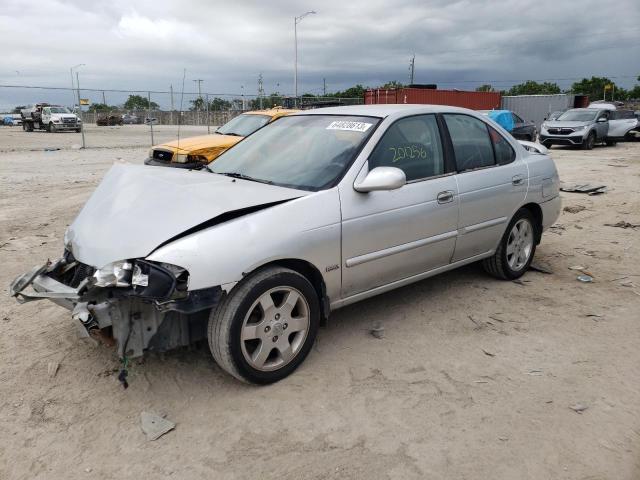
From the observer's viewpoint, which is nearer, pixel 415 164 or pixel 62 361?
pixel 62 361

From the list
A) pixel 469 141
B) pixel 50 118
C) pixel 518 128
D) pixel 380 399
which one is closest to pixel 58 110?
pixel 50 118

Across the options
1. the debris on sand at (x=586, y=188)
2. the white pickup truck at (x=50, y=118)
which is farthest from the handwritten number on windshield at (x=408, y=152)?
the white pickup truck at (x=50, y=118)

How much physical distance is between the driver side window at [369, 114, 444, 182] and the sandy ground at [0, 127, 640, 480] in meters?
1.20

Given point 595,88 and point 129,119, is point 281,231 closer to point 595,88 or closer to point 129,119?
point 129,119

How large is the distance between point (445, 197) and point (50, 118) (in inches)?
1395

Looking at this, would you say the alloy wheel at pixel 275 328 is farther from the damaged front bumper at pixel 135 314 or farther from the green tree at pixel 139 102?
the green tree at pixel 139 102

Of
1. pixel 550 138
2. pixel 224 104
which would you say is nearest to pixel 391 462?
pixel 550 138

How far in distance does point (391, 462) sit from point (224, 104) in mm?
30841

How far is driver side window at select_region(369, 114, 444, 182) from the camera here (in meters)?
3.80

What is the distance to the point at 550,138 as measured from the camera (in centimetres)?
2130

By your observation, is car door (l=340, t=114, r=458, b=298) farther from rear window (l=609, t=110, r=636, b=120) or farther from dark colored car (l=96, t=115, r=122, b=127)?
dark colored car (l=96, t=115, r=122, b=127)

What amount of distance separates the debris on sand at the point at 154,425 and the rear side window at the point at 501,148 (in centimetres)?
355

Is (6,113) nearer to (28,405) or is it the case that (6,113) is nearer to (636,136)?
(636,136)

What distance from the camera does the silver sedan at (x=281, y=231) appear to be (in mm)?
2809
